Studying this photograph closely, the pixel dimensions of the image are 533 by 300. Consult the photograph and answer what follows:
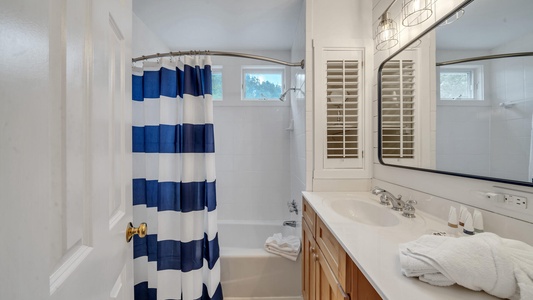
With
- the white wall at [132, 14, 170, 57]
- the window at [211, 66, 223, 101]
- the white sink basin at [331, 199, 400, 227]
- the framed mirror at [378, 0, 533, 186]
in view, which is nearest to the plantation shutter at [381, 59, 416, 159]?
the framed mirror at [378, 0, 533, 186]

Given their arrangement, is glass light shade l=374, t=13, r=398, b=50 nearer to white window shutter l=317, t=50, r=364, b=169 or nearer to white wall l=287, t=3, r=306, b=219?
white window shutter l=317, t=50, r=364, b=169

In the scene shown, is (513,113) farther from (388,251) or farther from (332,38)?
(332,38)

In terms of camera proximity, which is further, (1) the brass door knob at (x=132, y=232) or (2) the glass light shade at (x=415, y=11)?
(2) the glass light shade at (x=415, y=11)

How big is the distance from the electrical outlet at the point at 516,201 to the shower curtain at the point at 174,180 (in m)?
1.43

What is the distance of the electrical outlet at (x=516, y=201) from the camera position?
2.05 feet

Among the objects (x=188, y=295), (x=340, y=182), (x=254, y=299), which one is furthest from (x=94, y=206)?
(x=254, y=299)

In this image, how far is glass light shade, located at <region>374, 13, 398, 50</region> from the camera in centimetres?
124

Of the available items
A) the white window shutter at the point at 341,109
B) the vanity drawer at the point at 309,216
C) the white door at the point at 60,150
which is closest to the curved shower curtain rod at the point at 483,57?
the white window shutter at the point at 341,109

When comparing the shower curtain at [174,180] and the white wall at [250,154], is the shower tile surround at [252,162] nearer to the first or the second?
the white wall at [250,154]

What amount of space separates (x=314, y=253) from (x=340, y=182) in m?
0.56

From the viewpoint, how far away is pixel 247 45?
224 cm

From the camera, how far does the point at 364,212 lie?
3.90 ft

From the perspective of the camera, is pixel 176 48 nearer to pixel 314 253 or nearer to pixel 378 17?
pixel 378 17

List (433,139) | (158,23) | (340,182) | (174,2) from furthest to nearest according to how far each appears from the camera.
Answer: (158,23)
(174,2)
(340,182)
(433,139)
